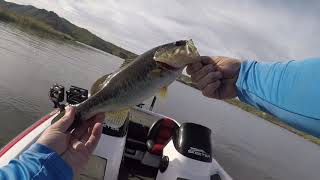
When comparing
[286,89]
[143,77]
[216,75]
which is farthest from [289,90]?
[143,77]

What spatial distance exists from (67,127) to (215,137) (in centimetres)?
2932

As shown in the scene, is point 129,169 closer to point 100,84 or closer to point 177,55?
point 100,84

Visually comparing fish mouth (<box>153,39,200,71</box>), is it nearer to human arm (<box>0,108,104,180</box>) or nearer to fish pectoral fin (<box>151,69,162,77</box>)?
fish pectoral fin (<box>151,69,162,77</box>)

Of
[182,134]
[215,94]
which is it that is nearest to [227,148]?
[182,134]

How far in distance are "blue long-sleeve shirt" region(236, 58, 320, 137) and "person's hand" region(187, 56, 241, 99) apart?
42 centimetres

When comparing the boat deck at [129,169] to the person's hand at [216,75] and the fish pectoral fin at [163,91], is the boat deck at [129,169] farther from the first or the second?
the person's hand at [216,75]

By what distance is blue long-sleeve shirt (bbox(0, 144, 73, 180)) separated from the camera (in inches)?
105

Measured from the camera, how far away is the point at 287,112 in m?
2.50

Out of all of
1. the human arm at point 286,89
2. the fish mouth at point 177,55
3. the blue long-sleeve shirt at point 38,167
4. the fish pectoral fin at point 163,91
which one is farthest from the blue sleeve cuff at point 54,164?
the human arm at point 286,89

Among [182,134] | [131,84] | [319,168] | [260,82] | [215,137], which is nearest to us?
[260,82]

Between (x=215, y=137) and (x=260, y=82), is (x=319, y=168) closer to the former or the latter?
(x=215, y=137)

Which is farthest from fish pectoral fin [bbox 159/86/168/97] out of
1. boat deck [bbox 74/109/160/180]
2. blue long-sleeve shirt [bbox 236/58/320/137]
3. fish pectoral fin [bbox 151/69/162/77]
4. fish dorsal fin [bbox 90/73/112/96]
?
boat deck [bbox 74/109/160/180]

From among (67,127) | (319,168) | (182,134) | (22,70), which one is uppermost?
(67,127)

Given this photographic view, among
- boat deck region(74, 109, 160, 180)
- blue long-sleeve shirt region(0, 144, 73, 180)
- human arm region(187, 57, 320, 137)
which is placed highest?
human arm region(187, 57, 320, 137)
